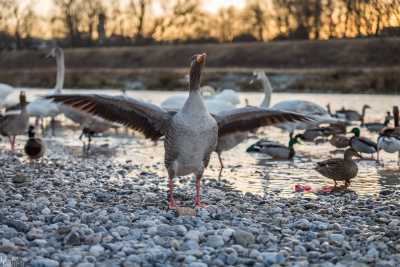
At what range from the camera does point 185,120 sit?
7836mm

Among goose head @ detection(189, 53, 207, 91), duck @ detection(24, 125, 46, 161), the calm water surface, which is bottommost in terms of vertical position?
the calm water surface

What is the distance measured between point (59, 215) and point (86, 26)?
84389mm

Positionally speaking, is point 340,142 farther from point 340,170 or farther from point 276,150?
point 340,170

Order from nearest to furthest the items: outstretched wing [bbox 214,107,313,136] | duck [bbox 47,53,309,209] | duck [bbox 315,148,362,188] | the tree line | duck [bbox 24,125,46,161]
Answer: duck [bbox 47,53,309,209] < outstretched wing [bbox 214,107,313,136] < duck [bbox 315,148,362,188] < duck [bbox 24,125,46,161] < the tree line

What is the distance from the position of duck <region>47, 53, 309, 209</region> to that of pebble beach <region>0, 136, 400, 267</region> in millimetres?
593

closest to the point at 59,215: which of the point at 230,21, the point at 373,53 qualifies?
the point at 373,53

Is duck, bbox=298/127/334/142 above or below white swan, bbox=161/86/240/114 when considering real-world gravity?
below

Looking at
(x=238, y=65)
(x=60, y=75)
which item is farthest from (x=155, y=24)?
(x=60, y=75)

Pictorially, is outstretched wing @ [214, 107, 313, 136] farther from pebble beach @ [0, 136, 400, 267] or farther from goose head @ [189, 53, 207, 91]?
pebble beach @ [0, 136, 400, 267]

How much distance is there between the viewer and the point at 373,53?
54750mm

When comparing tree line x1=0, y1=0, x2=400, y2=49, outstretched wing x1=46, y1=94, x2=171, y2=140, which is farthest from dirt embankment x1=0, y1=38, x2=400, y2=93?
outstretched wing x1=46, y1=94, x2=171, y2=140

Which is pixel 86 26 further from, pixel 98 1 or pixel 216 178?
pixel 216 178

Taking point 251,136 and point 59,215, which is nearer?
point 59,215

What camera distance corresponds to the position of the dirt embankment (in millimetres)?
44594
